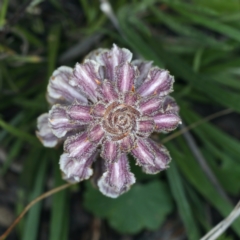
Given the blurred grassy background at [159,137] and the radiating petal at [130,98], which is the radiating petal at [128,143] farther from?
the blurred grassy background at [159,137]

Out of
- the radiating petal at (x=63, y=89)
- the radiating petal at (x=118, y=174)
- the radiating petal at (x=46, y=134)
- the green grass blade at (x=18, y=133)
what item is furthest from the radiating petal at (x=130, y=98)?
the green grass blade at (x=18, y=133)

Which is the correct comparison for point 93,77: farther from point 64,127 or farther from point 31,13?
point 31,13

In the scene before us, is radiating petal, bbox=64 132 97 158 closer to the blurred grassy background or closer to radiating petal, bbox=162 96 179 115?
radiating petal, bbox=162 96 179 115

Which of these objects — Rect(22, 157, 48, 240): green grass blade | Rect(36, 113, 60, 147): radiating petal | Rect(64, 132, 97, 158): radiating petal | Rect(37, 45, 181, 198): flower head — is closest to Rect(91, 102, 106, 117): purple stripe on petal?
Rect(37, 45, 181, 198): flower head

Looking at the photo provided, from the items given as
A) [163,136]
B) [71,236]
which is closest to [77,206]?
[71,236]

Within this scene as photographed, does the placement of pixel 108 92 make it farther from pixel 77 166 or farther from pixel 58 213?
pixel 58 213

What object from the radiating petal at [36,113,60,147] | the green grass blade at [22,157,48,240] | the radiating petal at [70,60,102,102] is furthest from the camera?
the green grass blade at [22,157,48,240]
